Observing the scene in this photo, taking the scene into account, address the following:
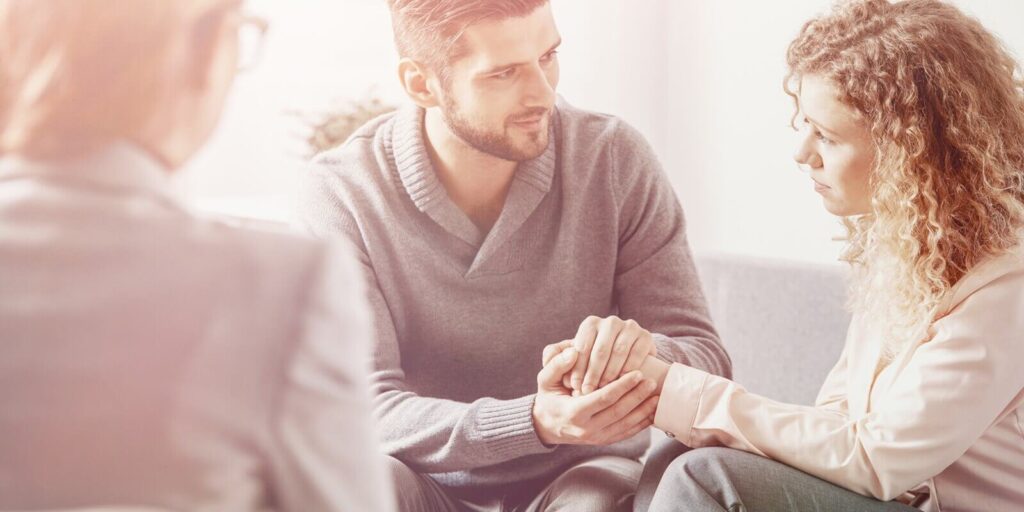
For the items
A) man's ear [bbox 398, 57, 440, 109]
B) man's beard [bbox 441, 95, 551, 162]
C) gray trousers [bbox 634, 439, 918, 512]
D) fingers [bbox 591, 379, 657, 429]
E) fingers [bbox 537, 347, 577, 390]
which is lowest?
gray trousers [bbox 634, 439, 918, 512]

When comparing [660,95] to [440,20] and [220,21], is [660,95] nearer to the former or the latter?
[440,20]

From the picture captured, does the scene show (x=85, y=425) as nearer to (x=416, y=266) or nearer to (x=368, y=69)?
(x=416, y=266)

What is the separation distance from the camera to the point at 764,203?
218 cm

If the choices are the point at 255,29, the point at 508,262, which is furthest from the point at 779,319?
the point at 255,29

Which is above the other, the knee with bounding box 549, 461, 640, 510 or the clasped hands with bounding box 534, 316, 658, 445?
the clasped hands with bounding box 534, 316, 658, 445

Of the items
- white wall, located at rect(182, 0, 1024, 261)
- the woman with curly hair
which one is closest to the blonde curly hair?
the woman with curly hair

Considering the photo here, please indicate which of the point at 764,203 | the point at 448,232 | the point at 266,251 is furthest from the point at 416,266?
the point at 764,203

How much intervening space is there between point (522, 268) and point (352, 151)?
0.27 m

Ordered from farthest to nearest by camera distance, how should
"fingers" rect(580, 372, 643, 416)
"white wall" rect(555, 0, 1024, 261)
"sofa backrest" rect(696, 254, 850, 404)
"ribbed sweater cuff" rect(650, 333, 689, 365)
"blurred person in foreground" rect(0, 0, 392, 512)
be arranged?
"white wall" rect(555, 0, 1024, 261), "sofa backrest" rect(696, 254, 850, 404), "ribbed sweater cuff" rect(650, 333, 689, 365), "fingers" rect(580, 372, 643, 416), "blurred person in foreground" rect(0, 0, 392, 512)

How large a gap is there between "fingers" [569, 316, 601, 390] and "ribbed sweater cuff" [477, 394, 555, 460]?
5 cm

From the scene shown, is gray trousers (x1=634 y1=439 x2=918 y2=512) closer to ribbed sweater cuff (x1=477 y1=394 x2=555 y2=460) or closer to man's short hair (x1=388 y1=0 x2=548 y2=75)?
ribbed sweater cuff (x1=477 y1=394 x2=555 y2=460)

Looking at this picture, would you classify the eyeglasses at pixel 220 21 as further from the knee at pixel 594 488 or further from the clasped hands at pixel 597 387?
the knee at pixel 594 488

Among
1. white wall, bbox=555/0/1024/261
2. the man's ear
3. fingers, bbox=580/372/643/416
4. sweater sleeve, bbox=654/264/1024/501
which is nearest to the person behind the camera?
sweater sleeve, bbox=654/264/1024/501

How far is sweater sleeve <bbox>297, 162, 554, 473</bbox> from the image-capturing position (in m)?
1.21
